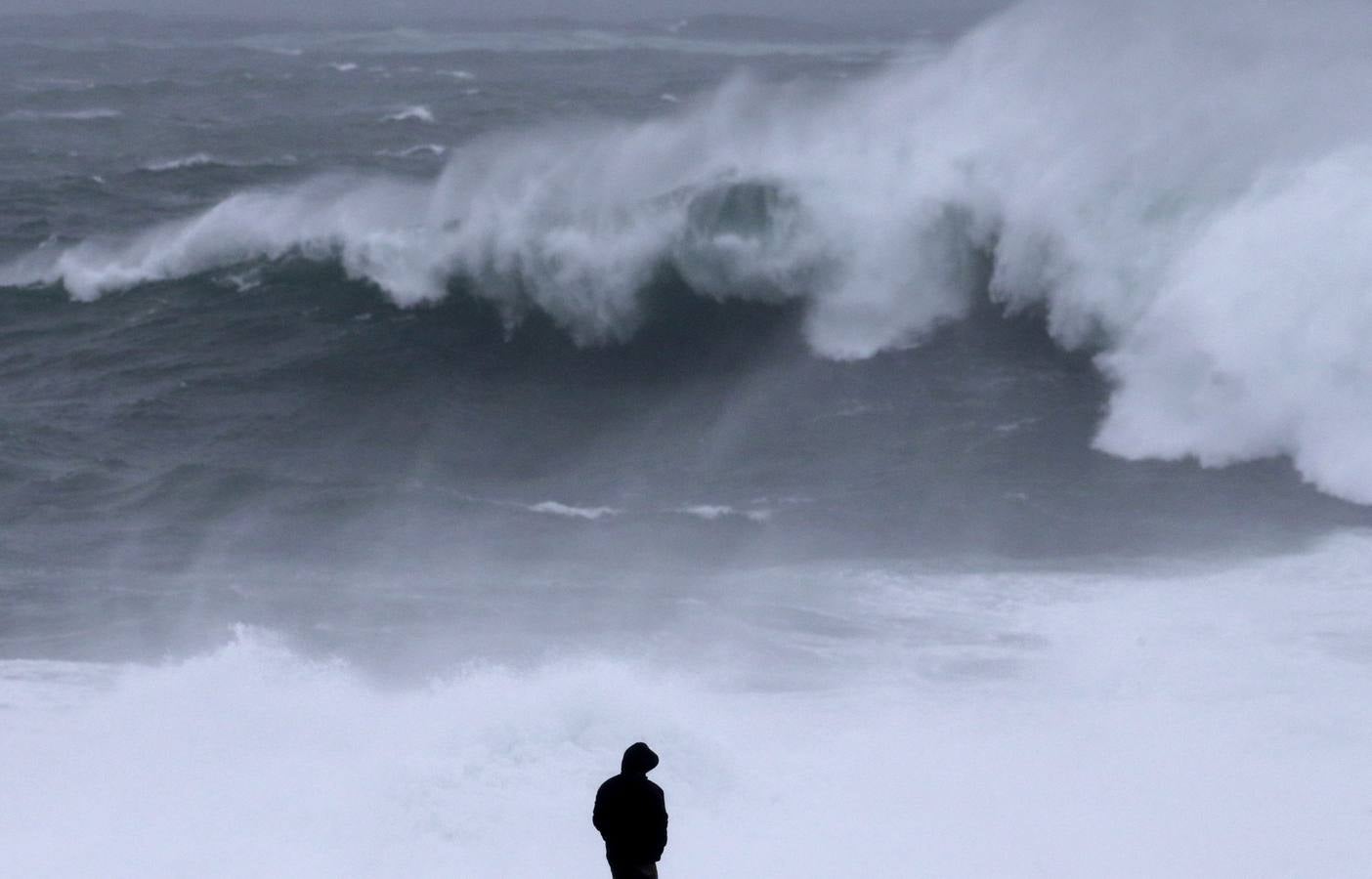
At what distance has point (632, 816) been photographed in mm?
5234

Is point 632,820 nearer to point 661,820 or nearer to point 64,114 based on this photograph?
point 661,820

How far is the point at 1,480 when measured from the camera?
53.1 ft

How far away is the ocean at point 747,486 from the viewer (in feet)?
31.5

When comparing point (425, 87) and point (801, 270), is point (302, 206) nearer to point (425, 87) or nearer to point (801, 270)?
point (801, 270)

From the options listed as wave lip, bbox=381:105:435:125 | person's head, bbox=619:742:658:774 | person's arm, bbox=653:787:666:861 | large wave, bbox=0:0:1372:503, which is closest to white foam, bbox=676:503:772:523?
large wave, bbox=0:0:1372:503

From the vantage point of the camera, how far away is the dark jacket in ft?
17.1

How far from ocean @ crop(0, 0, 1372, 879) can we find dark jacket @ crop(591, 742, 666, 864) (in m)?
3.63

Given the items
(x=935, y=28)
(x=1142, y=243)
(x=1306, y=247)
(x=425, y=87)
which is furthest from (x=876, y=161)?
(x=935, y=28)

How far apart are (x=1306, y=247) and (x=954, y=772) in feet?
31.8

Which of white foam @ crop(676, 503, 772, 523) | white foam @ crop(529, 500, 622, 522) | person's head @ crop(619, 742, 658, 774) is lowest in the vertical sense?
person's head @ crop(619, 742, 658, 774)

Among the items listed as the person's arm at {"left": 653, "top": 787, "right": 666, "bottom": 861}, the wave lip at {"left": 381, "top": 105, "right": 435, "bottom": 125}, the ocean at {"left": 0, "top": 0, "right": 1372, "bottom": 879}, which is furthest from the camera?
the wave lip at {"left": 381, "top": 105, "right": 435, "bottom": 125}

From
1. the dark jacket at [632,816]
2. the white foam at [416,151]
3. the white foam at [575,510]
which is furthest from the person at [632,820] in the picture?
the white foam at [416,151]

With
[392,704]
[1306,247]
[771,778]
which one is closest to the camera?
[771,778]

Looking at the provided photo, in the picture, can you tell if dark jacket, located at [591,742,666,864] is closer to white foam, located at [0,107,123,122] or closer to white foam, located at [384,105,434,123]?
white foam, located at [384,105,434,123]
